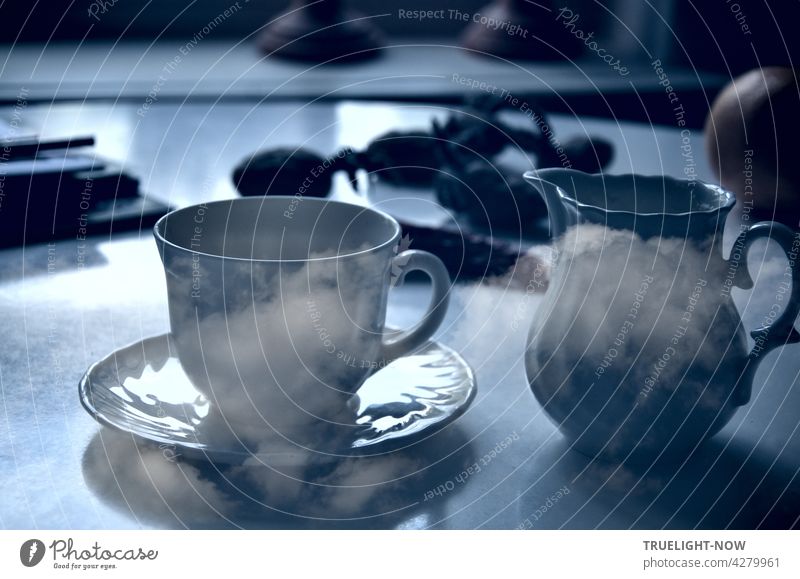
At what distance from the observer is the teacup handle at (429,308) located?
0.87ft

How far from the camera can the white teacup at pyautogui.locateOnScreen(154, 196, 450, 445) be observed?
224 mm

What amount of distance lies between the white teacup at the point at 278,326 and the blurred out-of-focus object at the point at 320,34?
565 millimetres

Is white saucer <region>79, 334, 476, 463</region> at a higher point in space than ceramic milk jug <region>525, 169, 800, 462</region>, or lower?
lower

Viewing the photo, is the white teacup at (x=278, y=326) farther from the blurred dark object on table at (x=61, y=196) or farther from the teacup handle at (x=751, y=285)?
the blurred dark object on table at (x=61, y=196)

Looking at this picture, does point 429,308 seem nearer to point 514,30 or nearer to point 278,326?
point 278,326

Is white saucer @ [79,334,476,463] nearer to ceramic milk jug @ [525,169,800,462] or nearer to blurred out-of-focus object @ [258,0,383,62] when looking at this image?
ceramic milk jug @ [525,169,800,462]

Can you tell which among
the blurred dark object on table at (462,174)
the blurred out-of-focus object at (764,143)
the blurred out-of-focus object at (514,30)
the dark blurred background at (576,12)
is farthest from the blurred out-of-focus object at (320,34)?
the blurred out-of-focus object at (764,143)

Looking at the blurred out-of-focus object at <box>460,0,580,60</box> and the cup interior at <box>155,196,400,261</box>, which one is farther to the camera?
the blurred out-of-focus object at <box>460,0,580,60</box>

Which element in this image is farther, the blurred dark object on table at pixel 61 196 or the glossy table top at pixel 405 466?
the blurred dark object on table at pixel 61 196

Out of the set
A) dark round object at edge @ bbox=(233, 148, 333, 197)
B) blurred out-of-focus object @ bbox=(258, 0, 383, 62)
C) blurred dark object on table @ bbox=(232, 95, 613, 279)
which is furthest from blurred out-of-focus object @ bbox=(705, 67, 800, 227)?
blurred out-of-focus object @ bbox=(258, 0, 383, 62)

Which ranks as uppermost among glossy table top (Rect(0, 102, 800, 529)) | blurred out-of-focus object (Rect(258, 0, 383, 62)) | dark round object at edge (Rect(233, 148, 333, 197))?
blurred out-of-focus object (Rect(258, 0, 383, 62))

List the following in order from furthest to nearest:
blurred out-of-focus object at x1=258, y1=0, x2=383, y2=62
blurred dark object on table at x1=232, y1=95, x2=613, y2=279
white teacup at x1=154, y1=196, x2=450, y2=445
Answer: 1. blurred out-of-focus object at x1=258, y1=0, x2=383, y2=62
2. blurred dark object on table at x1=232, y1=95, x2=613, y2=279
3. white teacup at x1=154, y1=196, x2=450, y2=445

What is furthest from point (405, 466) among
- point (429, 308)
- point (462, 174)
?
point (462, 174)

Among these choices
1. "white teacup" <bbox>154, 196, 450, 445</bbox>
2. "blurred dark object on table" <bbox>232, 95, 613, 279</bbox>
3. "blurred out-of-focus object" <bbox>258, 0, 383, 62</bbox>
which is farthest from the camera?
"blurred out-of-focus object" <bbox>258, 0, 383, 62</bbox>
